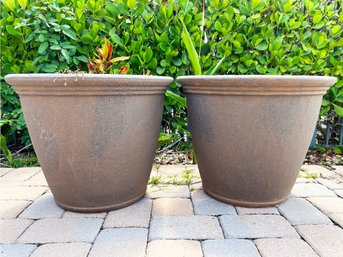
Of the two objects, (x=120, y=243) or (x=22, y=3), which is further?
(x=22, y=3)

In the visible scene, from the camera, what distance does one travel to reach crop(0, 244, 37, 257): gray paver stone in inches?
42.8

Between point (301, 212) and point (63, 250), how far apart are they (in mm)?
1124

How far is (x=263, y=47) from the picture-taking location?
86.0 inches

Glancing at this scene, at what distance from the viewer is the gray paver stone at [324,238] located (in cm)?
110

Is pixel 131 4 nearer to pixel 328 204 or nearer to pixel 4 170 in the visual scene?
pixel 4 170

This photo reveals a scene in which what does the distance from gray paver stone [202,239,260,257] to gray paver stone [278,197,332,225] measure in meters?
0.32

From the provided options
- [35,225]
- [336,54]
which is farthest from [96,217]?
[336,54]

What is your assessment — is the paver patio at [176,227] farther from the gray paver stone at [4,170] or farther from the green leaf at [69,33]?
the green leaf at [69,33]

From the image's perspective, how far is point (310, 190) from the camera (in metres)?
1.73

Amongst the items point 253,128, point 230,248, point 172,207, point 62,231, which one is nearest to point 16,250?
point 62,231

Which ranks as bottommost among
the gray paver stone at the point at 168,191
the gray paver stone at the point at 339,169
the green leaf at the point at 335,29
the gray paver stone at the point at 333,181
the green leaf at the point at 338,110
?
the gray paver stone at the point at 339,169

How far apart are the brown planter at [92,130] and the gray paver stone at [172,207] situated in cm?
17

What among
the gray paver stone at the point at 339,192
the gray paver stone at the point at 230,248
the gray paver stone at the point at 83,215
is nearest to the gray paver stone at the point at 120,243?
the gray paver stone at the point at 83,215

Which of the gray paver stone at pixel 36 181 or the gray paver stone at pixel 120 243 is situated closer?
the gray paver stone at pixel 120 243
